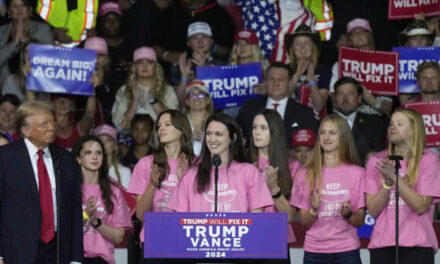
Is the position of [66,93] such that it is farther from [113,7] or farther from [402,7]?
[402,7]

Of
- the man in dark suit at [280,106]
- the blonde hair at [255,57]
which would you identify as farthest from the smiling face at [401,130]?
the blonde hair at [255,57]

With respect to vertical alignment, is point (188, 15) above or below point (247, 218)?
above

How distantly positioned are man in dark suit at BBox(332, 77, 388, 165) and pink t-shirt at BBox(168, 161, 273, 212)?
318cm

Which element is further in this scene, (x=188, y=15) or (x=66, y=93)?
(x=188, y=15)

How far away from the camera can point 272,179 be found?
686 cm

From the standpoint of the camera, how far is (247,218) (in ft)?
19.0

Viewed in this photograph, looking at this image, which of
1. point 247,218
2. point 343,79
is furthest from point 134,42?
point 247,218

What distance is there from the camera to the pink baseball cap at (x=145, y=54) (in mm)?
10797

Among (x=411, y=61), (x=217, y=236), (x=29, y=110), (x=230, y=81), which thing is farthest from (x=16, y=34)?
(x=217, y=236)

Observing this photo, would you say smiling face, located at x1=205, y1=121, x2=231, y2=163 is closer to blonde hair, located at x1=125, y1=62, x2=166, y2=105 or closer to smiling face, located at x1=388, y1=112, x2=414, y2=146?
smiling face, located at x1=388, y1=112, x2=414, y2=146

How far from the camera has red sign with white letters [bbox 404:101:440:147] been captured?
9.27 m

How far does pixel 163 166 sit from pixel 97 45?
12.9ft

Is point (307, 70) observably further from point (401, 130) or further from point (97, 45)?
point (401, 130)

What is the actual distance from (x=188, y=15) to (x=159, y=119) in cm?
426
